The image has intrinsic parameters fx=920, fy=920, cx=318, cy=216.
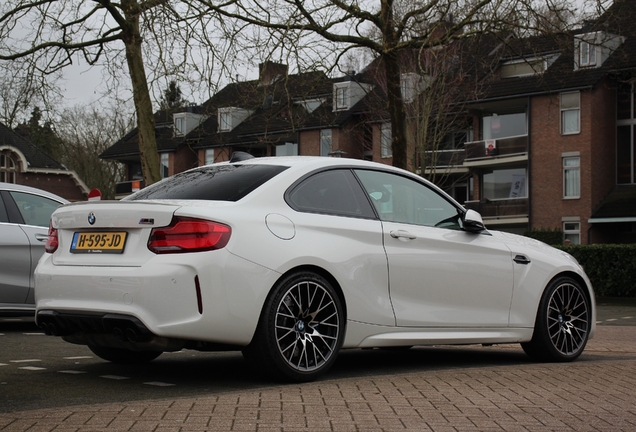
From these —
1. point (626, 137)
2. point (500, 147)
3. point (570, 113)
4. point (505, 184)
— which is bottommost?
point (505, 184)

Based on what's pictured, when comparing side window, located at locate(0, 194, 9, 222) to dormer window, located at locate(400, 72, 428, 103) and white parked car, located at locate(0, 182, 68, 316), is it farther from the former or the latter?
dormer window, located at locate(400, 72, 428, 103)

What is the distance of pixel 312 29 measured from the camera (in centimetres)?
1605

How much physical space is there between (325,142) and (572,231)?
642 inches

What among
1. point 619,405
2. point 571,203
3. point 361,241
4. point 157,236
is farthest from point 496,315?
point 571,203

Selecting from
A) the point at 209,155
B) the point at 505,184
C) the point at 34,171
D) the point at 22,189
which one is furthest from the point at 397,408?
the point at 34,171

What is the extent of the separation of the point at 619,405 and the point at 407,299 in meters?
1.85

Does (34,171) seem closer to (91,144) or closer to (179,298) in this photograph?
(91,144)

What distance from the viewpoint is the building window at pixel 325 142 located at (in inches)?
2073

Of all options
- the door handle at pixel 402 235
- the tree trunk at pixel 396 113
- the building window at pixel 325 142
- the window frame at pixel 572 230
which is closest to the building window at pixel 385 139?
the building window at pixel 325 142

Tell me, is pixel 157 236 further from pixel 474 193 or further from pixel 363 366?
pixel 474 193

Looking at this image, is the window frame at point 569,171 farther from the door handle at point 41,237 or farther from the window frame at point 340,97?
the door handle at point 41,237

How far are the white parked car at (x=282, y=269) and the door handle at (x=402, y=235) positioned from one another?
0.06ft

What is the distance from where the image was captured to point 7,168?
60906 mm

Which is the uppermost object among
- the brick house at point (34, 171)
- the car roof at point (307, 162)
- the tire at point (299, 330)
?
the brick house at point (34, 171)
